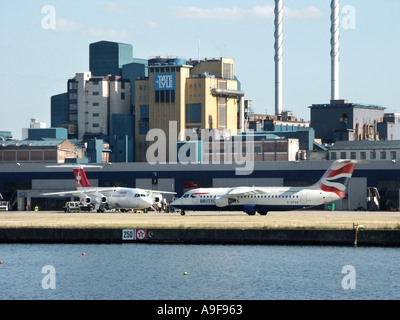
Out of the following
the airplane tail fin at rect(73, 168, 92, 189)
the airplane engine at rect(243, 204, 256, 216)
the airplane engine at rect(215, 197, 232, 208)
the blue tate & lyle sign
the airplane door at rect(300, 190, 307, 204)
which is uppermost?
the blue tate & lyle sign

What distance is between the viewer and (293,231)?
8144cm

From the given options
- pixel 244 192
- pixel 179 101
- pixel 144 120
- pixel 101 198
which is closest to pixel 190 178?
pixel 101 198

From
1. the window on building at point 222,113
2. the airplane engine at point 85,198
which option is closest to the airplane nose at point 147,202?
the airplane engine at point 85,198

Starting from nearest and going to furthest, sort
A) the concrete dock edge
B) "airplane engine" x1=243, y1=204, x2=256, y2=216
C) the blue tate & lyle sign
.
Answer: the concrete dock edge, "airplane engine" x1=243, y1=204, x2=256, y2=216, the blue tate & lyle sign

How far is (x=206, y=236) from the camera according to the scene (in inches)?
3290

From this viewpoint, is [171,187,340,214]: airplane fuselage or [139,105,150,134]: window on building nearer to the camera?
[171,187,340,214]: airplane fuselage

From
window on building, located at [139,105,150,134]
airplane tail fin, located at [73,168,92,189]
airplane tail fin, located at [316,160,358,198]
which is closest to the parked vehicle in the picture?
airplane tail fin, located at [73,168,92,189]

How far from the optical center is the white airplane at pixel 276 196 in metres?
111

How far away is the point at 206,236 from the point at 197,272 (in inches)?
676

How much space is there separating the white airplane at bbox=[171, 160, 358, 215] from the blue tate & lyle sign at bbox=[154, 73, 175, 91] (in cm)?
7669

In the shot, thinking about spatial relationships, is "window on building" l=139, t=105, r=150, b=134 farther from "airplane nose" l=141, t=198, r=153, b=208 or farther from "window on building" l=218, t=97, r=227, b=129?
"airplane nose" l=141, t=198, r=153, b=208

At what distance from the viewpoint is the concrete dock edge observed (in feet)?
261

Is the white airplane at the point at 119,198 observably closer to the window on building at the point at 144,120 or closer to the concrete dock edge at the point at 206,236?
the concrete dock edge at the point at 206,236
